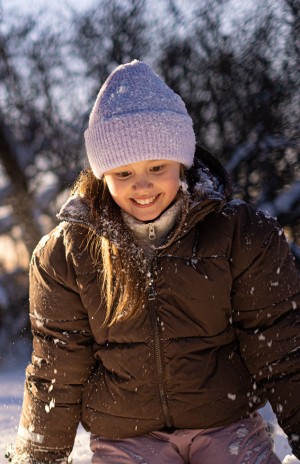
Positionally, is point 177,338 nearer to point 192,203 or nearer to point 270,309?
point 270,309

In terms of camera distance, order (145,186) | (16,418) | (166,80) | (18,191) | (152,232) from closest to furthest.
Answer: (145,186) < (152,232) < (16,418) < (166,80) < (18,191)

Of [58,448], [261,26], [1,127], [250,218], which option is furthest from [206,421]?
[1,127]

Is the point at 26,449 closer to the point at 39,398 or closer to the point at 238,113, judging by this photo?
the point at 39,398

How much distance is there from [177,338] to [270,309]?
32cm

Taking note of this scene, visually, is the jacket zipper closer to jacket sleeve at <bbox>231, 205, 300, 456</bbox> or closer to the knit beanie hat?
jacket sleeve at <bbox>231, 205, 300, 456</bbox>

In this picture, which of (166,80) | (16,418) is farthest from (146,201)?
(166,80)

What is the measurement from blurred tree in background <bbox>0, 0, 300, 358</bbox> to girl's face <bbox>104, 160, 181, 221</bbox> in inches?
70.7

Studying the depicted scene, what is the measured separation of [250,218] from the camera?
83.9 inches

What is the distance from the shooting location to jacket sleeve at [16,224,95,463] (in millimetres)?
2150

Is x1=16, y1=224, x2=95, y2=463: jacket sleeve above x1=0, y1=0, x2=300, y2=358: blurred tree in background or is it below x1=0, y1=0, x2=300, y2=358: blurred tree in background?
below

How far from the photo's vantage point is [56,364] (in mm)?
2156

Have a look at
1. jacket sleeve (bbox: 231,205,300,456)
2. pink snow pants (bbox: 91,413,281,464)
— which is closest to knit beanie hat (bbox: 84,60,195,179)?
jacket sleeve (bbox: 231,205,300,456)

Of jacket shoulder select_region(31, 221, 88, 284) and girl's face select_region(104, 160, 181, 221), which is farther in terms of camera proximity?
jacket shoulder select_region(31, 221, 88, 284)

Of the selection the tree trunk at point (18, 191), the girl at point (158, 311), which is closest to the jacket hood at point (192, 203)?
the girl at point (158, 311)
